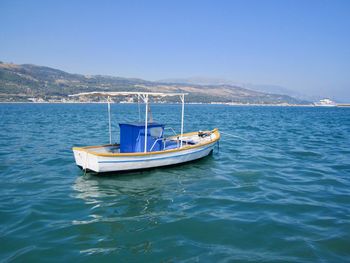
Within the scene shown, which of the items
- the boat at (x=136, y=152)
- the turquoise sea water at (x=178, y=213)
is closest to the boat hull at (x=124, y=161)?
the boat at (x=136, y=152)

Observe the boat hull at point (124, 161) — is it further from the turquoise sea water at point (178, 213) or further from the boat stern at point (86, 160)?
the turquoise sea water at point (178, 213)

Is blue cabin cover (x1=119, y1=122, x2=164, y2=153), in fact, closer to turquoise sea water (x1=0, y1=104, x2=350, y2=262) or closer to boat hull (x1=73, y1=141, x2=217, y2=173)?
boat hull (x1=73, y1=141, x2=217, y2=173)

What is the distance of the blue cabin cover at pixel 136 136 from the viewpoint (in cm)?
1797

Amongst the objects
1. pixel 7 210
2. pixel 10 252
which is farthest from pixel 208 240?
pixel 7 210

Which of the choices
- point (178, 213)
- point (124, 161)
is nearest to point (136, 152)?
point (124, 161)

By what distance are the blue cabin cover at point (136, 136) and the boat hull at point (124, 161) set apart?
0.92 m

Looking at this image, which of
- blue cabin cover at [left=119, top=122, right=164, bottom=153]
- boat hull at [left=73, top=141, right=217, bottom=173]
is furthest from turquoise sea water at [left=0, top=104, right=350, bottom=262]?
blue cabin cover at [left=119, top=122, right=164, bottom=153]

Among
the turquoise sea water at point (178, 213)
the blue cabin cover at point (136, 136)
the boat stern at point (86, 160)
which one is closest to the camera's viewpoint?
the turquoise sea water at point (178, 213)

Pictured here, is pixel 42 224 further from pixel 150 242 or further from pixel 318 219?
pixel 318 219

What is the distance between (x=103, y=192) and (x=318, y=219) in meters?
8.79

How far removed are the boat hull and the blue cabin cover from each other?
92 centimetres

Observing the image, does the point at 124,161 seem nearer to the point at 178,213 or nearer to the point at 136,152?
the point at 136,152

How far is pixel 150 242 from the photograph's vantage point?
374 inches

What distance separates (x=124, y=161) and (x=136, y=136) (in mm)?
1888
